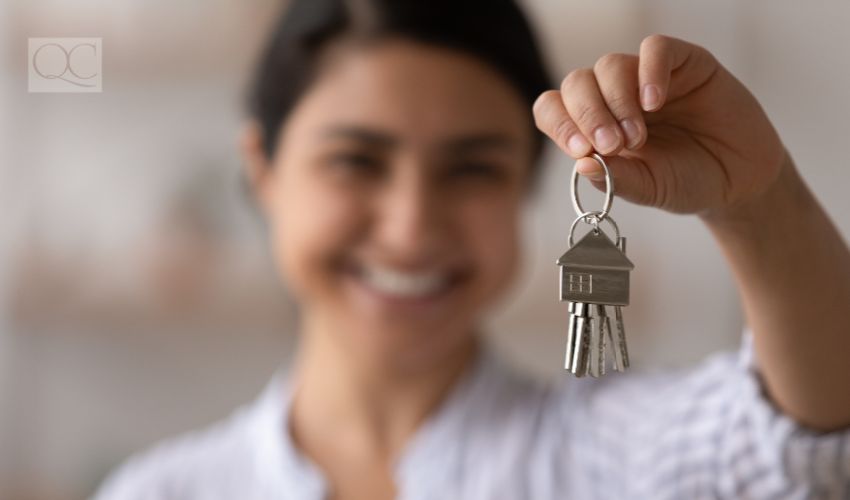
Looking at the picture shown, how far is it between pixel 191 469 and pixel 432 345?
23cm

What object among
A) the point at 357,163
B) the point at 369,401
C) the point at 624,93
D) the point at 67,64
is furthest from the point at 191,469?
the point at 624,93

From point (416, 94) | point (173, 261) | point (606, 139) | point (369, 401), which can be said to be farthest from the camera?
point (173, 261)

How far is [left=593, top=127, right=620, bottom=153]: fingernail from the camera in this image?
362 millimetres

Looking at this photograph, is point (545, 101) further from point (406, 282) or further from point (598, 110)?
point (406, 282)

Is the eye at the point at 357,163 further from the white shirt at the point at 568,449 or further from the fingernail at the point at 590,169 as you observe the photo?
the fingernail at the point at 590,169

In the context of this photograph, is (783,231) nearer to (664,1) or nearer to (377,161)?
(377,161)

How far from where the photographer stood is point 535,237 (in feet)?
4.17

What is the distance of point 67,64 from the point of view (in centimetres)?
42

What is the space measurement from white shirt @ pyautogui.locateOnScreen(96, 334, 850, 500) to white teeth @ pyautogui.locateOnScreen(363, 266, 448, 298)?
0.33 ft

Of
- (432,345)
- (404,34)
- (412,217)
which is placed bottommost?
(432,345)

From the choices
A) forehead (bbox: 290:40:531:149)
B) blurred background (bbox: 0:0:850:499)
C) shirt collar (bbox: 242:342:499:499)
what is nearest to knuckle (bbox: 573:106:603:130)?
forehead (bbox: 290:40:531:149)

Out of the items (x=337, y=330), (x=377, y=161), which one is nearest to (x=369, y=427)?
(x=337, y=330)

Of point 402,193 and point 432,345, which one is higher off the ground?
point 402,193

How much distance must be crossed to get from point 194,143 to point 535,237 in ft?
1.50
